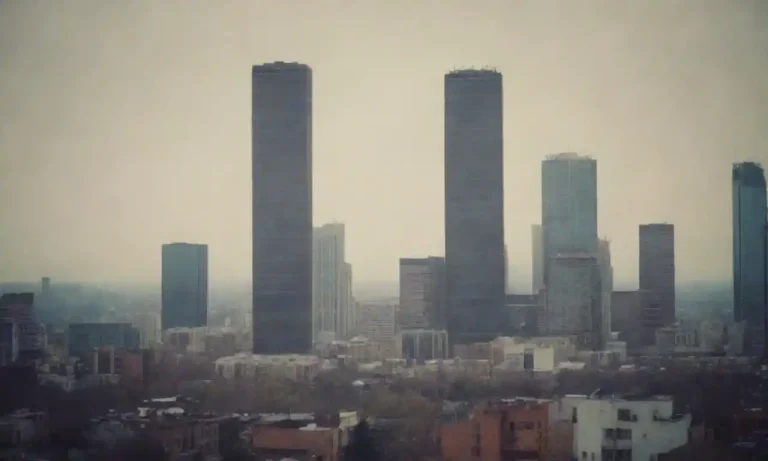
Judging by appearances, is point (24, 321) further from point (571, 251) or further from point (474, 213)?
point (571, 251)

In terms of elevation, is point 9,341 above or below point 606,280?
below

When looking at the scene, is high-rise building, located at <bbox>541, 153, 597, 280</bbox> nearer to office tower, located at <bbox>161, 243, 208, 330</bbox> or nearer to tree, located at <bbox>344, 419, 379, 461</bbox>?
office tower, located at <bbox>161, 243, 208, 330</bbox>

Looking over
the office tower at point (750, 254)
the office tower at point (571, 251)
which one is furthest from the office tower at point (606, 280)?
the office tower at point (750, 254)

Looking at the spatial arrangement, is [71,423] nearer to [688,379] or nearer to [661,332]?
[688,379]

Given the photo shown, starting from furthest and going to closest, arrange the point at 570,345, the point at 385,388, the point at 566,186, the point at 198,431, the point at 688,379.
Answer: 1. the point at 570,345
2. the point at 566,186
3. the point at 385,388
4. the point at 688,379
5. the point at 198,431

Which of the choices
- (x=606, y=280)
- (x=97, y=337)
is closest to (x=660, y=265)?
(x=606, y=280)

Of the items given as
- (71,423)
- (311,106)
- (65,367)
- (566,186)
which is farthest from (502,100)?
(71,423)
